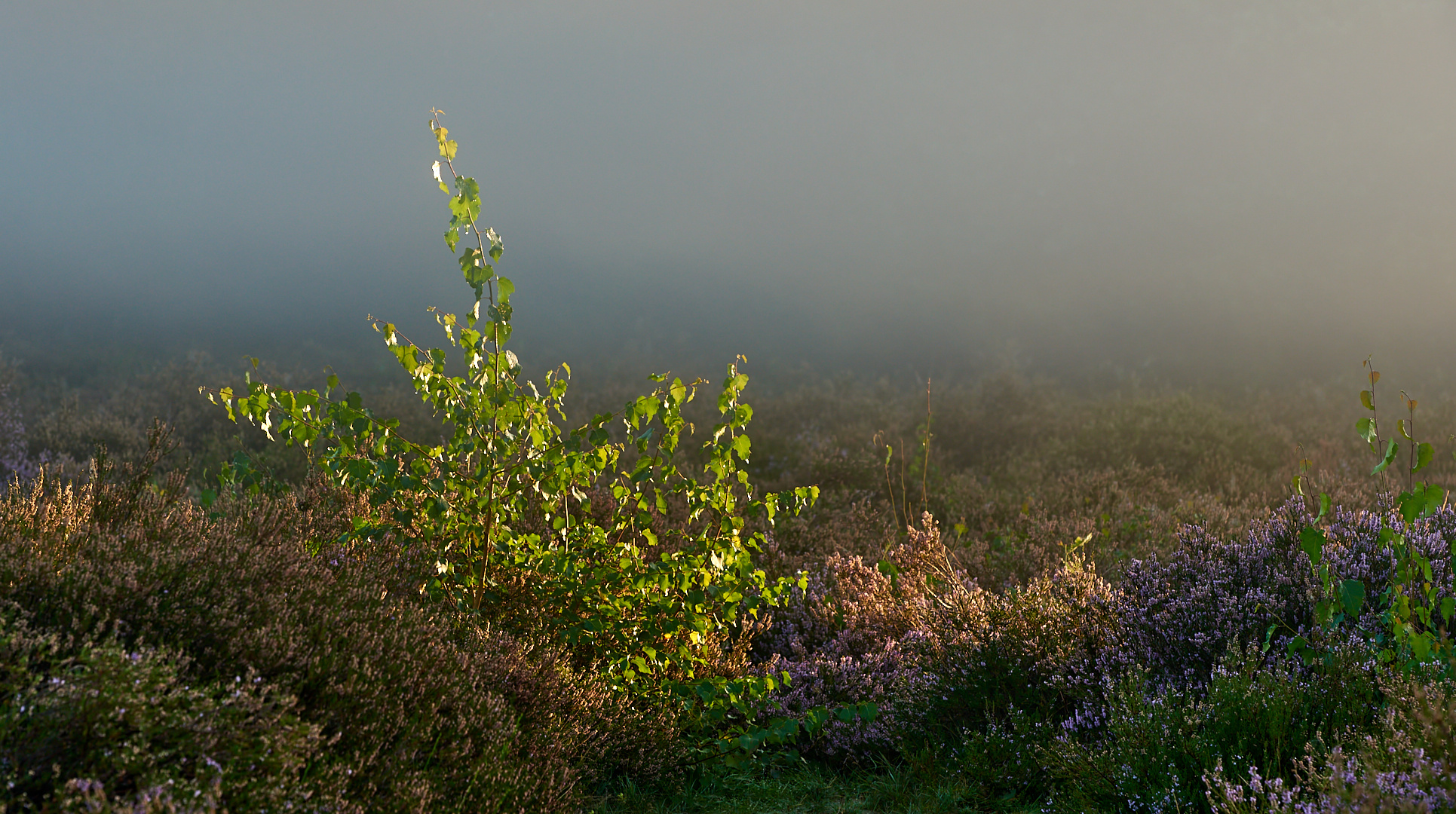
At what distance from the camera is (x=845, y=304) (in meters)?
26.2

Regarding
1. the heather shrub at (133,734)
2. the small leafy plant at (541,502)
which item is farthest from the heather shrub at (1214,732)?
the heather shrub at (133,734)

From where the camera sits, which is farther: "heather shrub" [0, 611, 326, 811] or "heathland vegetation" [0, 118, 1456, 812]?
"heathland vegetation" [0, 118, 1456, 812]

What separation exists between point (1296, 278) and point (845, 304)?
40.6 ft

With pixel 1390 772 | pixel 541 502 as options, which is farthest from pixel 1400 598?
pixel 541 502

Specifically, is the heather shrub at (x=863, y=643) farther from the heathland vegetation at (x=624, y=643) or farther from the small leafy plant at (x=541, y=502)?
the small leafy plant at (x=541, y=502)

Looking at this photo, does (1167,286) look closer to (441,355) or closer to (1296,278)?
(1296,278)

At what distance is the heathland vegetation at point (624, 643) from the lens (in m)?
1.88

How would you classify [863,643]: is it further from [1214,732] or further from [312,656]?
[312,656]

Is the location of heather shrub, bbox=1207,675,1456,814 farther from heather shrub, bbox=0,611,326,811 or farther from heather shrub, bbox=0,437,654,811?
heather shrub, bbox=0,611,326,811

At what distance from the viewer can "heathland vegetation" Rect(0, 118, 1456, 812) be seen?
188 cm

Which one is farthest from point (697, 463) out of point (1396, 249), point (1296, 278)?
point (1396, 249)

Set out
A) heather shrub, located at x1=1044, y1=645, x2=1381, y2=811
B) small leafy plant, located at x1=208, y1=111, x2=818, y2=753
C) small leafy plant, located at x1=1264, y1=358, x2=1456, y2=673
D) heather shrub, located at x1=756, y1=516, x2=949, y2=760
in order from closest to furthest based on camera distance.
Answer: small leafy plant, located at x1=1264, y1=358, x2=1456, y2=673, heather shrub, located at x1=1044, y1=645, x2=1381, y2=811, small leafy plant, located at x1=208, y1=111, x2=818, y2=753, heather shrub, located at x1=756, y1=516, x2=949, y2=760

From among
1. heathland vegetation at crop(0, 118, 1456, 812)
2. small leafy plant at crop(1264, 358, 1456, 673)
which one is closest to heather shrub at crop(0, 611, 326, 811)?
heathland vegetation at crop(0, 118, 1456, 812)

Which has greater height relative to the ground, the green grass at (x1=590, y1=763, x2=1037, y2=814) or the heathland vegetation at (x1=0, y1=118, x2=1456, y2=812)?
the heathland vegetation at (x1=0, y1=118, x2=1456, y2=812)
